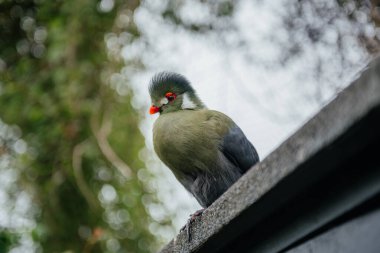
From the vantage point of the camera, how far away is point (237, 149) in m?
2.87

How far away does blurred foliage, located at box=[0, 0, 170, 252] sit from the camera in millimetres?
5090

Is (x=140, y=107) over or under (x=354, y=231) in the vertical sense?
over

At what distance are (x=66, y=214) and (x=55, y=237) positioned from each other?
0.25 m

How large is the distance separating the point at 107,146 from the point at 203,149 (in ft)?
8.50

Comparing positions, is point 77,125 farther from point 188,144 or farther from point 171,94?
point 188,144

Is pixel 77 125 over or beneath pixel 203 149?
over

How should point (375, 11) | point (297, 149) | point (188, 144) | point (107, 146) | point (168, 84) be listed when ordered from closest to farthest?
point (297, 149), point (188, 144), point (168, 84), point (375, 11), point (107, 146)

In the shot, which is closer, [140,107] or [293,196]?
[293,196]

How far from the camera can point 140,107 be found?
5.61 m

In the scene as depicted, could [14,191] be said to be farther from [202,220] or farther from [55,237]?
[202,220]

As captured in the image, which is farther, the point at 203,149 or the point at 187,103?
the point at 187,103

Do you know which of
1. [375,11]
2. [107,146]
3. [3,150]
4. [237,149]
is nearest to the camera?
[237,149]

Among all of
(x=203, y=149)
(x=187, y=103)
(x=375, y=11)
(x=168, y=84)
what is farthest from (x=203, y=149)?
(x=375, y=11)

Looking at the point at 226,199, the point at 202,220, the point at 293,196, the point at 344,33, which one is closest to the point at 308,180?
the point at 293,196
